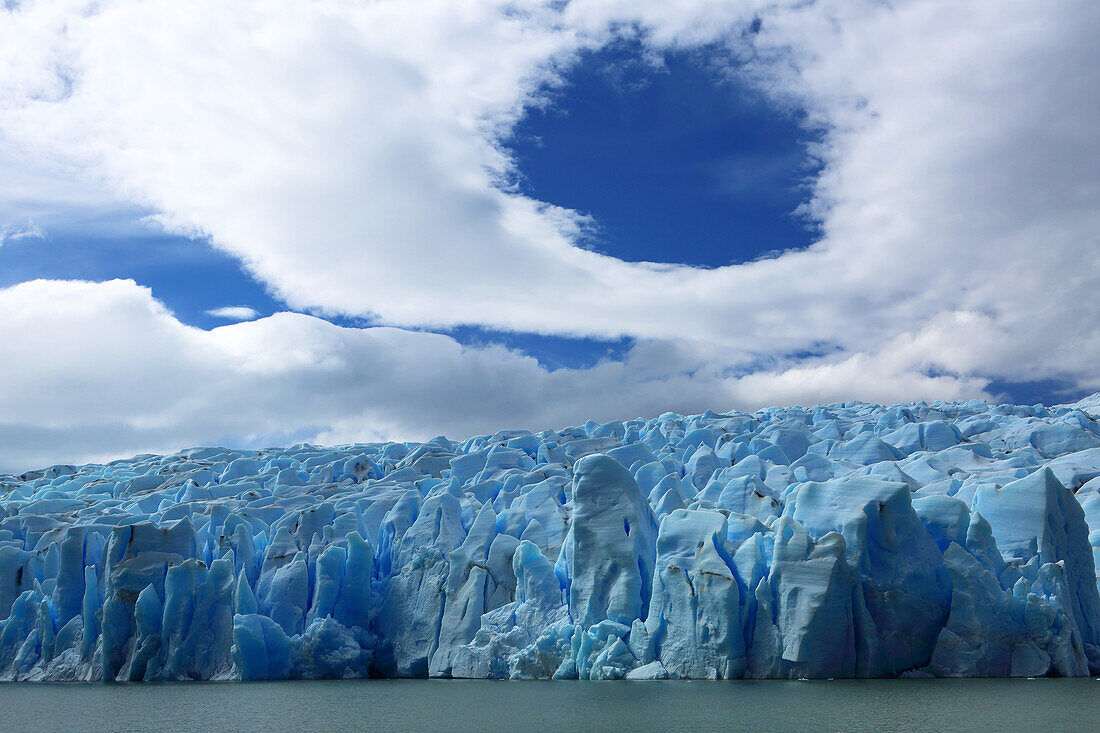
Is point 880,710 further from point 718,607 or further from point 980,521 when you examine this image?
point 980,521

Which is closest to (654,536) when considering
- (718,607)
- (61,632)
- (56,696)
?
(718,607)

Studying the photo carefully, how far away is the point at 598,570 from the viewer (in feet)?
52.5

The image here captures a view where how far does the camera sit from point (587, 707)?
456 inches

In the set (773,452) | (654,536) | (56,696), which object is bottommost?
(56,696)

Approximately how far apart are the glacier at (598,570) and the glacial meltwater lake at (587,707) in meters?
0.80

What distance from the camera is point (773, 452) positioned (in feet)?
76.4

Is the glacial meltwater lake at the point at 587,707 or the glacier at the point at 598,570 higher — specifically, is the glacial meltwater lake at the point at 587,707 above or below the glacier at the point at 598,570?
below

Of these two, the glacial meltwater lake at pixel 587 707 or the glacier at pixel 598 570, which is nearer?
the glacial meltwater lake at pixel 587 707

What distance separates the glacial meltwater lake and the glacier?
80cm

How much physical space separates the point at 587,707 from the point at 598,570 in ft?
14.8

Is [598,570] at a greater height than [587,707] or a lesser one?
greater

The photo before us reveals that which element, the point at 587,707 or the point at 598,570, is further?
the point at 598,570

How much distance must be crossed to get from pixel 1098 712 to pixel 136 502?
78.2 feet

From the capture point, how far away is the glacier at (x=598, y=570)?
14516 mm
